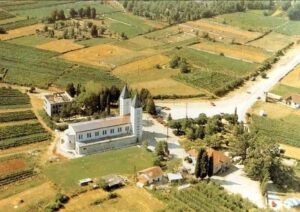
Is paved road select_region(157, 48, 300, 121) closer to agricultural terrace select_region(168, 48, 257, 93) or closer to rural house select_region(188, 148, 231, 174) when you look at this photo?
agricultural terrace select_region(168, 48, 257, 93)

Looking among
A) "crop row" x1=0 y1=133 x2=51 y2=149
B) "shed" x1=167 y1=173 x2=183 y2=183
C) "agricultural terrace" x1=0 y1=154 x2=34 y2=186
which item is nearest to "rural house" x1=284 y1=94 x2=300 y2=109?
"shed" x1=167 y1=173 x2=183 y2=183

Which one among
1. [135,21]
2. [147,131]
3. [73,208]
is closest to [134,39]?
[135,21]

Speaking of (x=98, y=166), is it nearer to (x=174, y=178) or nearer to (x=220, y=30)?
(x=174, y=178)

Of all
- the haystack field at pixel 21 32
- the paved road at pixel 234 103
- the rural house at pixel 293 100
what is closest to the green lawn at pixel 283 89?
the paved road at pixel 234 103

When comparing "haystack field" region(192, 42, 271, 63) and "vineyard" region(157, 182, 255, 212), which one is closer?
"vineyard" region(157, 182, 255, 212)

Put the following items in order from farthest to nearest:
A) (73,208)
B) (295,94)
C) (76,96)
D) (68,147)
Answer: (295,94)
(76,96)
(68,147)
(73,208)

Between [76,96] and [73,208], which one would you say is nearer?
[73,208]

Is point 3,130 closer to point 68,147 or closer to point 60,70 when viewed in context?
point 68,147
